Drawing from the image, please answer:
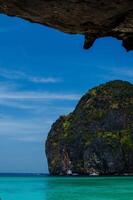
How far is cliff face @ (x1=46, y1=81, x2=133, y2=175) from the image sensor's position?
397 feet

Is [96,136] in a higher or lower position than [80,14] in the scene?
higher

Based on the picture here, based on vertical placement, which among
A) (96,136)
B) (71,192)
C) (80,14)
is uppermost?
(96,136)

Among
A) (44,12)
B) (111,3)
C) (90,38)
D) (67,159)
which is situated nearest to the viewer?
(111,3)

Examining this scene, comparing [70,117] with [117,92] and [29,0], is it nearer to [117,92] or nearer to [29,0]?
[117,92]

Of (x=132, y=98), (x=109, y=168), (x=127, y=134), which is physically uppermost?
(x=132, y=98)

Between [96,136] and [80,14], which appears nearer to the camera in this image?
[80,14]

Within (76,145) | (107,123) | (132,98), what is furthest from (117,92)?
(76,145)

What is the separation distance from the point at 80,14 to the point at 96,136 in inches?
4865

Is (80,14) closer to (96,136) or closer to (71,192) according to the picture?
(71,192)

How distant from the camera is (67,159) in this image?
420 ft

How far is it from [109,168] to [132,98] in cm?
2941

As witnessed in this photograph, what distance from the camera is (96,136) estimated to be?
128m

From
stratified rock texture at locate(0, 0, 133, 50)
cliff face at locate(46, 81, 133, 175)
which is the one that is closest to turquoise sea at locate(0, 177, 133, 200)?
stratified rock texture at locate(0, 0, 133, 50)

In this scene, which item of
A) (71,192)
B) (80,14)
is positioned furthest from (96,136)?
(80,14)
